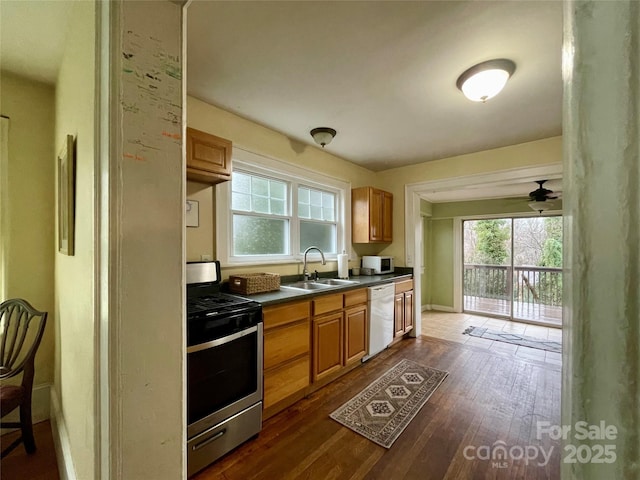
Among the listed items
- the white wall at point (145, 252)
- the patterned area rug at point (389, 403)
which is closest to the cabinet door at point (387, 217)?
the patterned area rug at point (389, 403)

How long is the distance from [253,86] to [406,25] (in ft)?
3.74

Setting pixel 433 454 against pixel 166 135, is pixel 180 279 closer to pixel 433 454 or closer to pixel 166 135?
pixel 166 135

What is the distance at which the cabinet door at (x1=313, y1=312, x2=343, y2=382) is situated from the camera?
2.44 meters

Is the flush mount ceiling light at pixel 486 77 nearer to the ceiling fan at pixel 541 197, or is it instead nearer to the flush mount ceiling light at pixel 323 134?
the flush mount ceiling light at pixel 323 134

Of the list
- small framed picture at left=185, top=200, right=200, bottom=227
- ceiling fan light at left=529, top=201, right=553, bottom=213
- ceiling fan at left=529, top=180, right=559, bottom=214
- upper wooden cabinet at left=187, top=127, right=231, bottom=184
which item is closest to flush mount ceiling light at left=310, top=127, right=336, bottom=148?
upper wooden cabinet at left=187, top=127, right=231, bottom=184

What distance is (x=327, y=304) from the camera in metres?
2.55

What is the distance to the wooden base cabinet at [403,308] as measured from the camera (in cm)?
362

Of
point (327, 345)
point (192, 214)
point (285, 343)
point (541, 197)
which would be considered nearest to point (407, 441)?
point (327, 345)

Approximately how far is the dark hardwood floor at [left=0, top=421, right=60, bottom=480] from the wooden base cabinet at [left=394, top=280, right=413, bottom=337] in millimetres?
3247

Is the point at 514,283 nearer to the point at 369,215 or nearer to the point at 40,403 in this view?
the point at 369,215

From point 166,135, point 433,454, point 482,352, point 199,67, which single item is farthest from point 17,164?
point 482,352

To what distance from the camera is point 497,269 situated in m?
5.32

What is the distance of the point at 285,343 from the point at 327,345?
0.53 m

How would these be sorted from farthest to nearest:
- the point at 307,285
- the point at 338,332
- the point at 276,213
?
the point at 276,213 → the point at 307,285 → the point at 338,332
